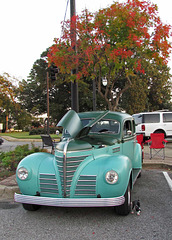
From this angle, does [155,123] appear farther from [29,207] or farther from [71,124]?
[29,207]

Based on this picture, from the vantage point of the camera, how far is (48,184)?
13.0 feet

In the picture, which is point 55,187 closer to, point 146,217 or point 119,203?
point 119,203

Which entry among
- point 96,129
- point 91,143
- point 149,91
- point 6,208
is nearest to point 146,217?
point 91,143

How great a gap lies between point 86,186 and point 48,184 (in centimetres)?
62

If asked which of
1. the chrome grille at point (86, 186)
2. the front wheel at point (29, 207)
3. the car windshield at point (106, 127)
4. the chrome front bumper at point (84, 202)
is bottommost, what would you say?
the front wheel at point (29, 207)

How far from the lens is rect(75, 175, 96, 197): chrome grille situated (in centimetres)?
379

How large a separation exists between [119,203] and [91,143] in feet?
3.75

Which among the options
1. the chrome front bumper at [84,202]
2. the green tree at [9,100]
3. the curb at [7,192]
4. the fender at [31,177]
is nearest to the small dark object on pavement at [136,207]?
the chrome front bumper at [84,202]

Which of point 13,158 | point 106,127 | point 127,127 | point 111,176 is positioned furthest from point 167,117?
point 111,176

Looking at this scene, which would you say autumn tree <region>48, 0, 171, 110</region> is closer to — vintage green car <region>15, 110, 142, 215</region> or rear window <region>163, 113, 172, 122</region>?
vintage green car <region>15, 110, 142, 215</region>

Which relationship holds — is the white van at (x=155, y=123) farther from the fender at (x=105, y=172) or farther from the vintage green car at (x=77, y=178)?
the fender at (x=105, y=172)

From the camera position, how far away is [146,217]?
403cm

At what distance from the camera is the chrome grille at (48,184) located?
3922mm

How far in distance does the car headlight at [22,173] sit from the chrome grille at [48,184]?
→ 27 cm
